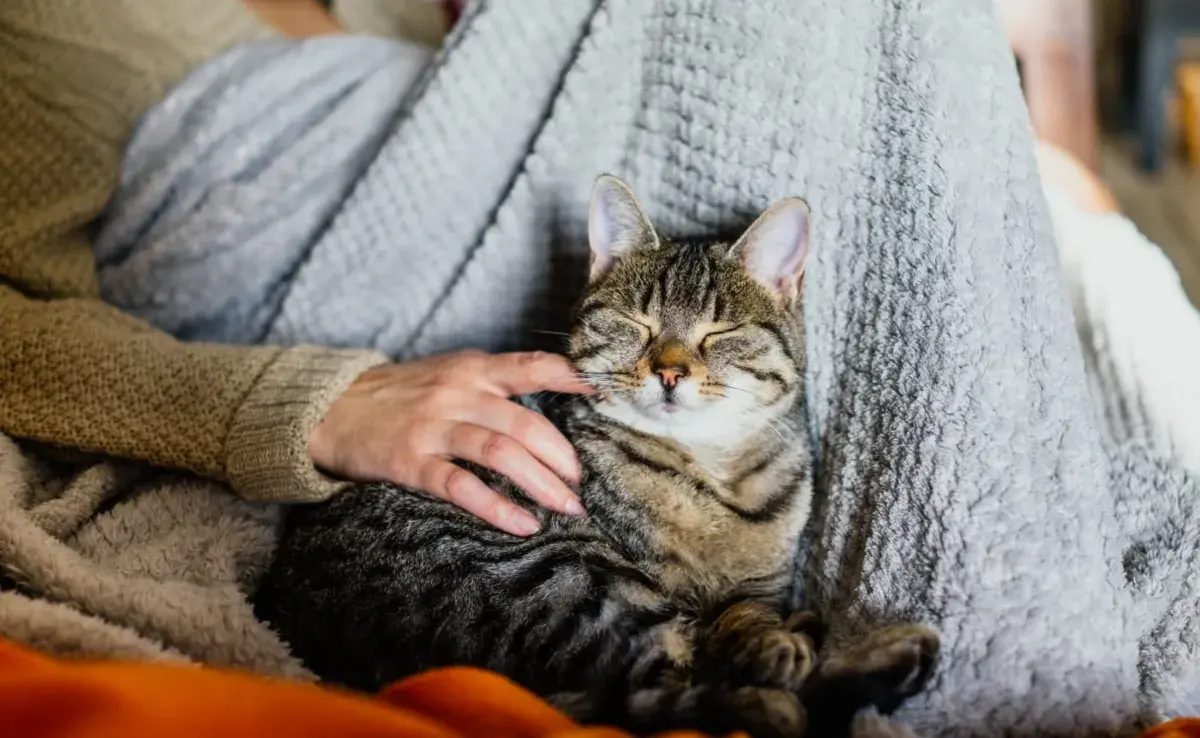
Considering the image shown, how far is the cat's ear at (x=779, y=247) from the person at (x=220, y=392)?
9.6 inches

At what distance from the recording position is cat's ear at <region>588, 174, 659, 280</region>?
102 centimetres

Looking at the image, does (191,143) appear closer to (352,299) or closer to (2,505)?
(352,299)

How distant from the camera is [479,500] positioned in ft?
3.10

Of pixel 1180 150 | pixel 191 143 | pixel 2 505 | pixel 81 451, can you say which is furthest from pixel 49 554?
pixel 1180 150

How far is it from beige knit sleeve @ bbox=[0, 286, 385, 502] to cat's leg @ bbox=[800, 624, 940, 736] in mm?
574

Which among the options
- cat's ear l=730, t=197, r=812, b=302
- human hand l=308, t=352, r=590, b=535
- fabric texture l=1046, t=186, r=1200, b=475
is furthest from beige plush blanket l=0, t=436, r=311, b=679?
fabric texture l=1046, t=186, r=1200, b=475

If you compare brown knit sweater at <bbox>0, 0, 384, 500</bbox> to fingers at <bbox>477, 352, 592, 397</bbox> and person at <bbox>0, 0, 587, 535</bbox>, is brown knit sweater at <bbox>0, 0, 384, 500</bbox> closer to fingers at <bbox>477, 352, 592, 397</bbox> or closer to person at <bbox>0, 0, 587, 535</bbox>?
person at <bbox>0, 0, 587, 535</bbox>

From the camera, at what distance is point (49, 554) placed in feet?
2.83

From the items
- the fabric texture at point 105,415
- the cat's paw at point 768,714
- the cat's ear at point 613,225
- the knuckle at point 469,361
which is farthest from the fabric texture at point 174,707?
the cat's ear at point 613,225

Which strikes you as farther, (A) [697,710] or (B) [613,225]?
(B) [613,225]

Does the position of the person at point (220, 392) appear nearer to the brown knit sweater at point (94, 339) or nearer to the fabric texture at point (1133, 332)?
the brown knit sweater at point (94, 339)

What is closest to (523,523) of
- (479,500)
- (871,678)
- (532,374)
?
(479,500)

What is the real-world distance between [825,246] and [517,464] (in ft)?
1.35

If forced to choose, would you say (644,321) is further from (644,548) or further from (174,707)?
(174,707)
